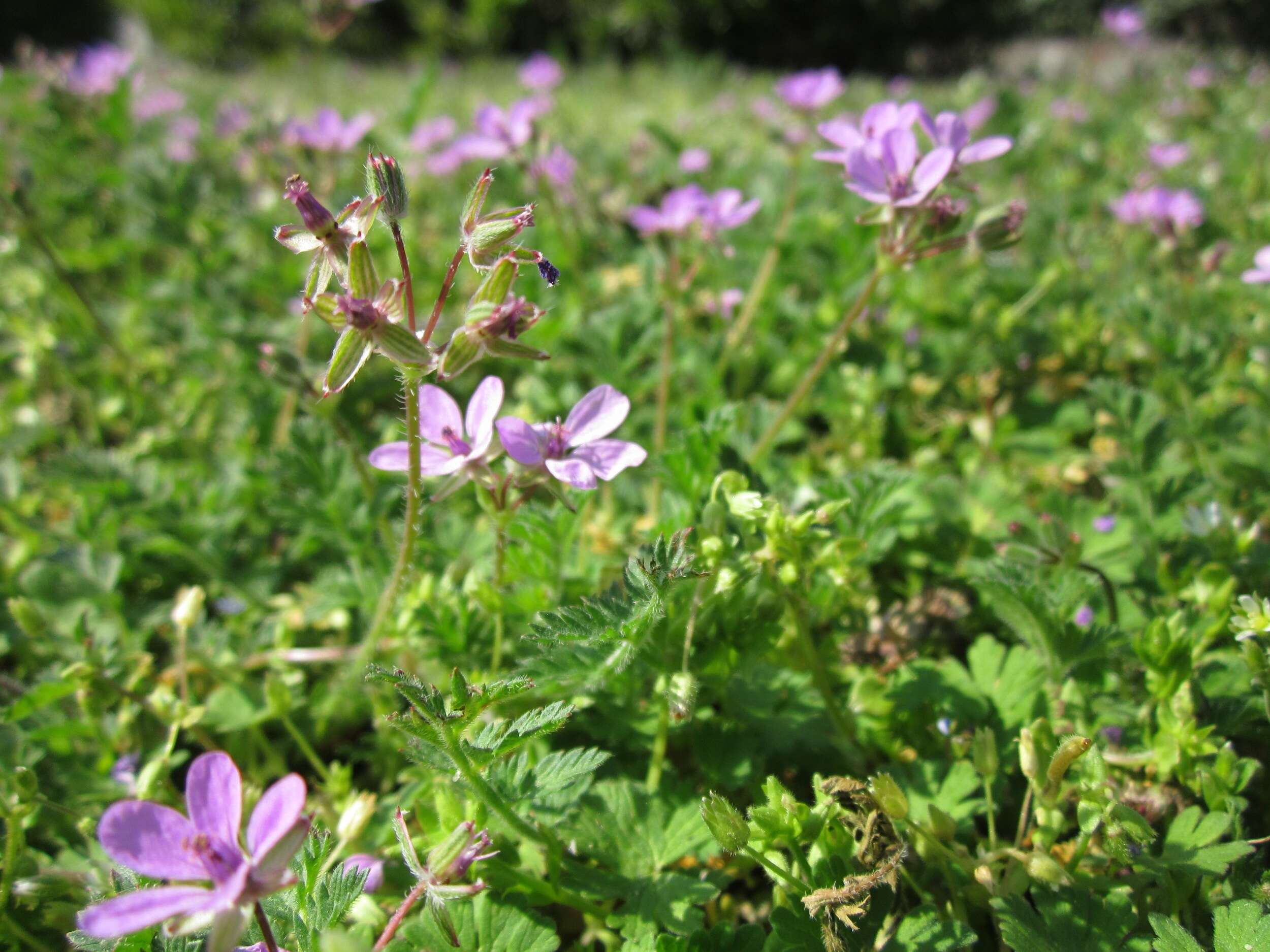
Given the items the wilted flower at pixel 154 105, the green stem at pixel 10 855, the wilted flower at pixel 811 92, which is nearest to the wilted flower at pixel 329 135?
the wilted flower at pixel 811 92

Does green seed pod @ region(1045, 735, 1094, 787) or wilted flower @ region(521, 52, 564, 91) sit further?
wilted flower @ region(521, 52, 564, 91)

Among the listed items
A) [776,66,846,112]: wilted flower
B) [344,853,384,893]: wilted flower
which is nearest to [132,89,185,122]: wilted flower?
[776,66,846,112]: wilted flower

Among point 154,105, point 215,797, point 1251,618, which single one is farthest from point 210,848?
point 154,105

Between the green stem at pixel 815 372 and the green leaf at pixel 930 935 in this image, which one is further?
the green stem at pixel 815 372

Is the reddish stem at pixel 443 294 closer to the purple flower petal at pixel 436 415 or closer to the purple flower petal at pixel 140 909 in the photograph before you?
the purple flower petal at pixel 436 415

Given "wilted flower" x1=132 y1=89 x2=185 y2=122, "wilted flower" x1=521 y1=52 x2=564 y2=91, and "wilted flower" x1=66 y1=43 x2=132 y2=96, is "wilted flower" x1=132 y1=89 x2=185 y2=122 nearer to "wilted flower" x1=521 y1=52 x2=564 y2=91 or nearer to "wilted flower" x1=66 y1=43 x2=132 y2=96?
"wilted flower" x1=66 y1=43 x2=132 y2=96

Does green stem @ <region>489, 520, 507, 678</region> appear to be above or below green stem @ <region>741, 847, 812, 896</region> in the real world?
above

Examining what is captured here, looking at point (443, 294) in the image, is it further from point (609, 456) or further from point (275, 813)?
point (275, 813)
